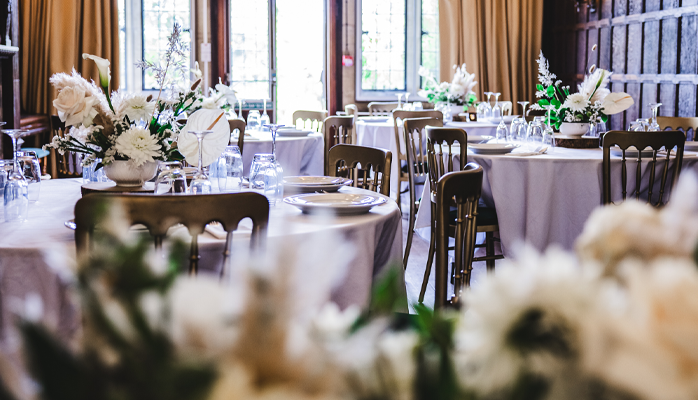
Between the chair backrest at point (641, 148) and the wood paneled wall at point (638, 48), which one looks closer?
the chair backrest at point (641, 148)

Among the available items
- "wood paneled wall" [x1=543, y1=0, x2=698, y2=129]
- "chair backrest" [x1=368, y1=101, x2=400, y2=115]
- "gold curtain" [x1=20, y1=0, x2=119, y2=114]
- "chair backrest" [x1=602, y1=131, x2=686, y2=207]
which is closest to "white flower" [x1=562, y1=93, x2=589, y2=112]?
"chair backrest" [x1=602, y1=131, x2=686, y2=207]

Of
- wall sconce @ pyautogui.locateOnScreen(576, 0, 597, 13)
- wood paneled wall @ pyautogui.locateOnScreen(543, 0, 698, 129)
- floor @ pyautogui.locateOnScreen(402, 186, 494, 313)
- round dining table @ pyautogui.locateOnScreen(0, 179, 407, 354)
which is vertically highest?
wall sconce @ pyautogui.locateOnScreen(576, 0, 597, 13)

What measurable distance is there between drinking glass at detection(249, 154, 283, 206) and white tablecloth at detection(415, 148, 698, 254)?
1542mm


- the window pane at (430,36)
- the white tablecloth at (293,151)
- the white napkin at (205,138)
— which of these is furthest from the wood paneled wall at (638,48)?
the white napkin at (205,138)

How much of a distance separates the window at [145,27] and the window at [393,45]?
216 centimetres

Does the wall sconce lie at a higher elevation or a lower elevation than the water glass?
higher

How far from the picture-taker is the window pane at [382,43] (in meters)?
8.15

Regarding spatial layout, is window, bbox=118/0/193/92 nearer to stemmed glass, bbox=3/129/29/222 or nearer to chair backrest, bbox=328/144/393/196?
chair backrest, bbox=328/144/393/196

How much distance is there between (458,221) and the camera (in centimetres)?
201

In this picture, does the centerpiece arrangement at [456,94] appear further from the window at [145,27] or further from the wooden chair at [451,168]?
the window at [145,27]

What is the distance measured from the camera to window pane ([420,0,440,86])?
8320mm

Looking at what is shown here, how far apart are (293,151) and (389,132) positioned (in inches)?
50.2

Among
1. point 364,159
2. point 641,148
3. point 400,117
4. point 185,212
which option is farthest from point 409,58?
point 185,212

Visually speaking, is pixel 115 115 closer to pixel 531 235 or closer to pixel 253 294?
pixel 253 294
